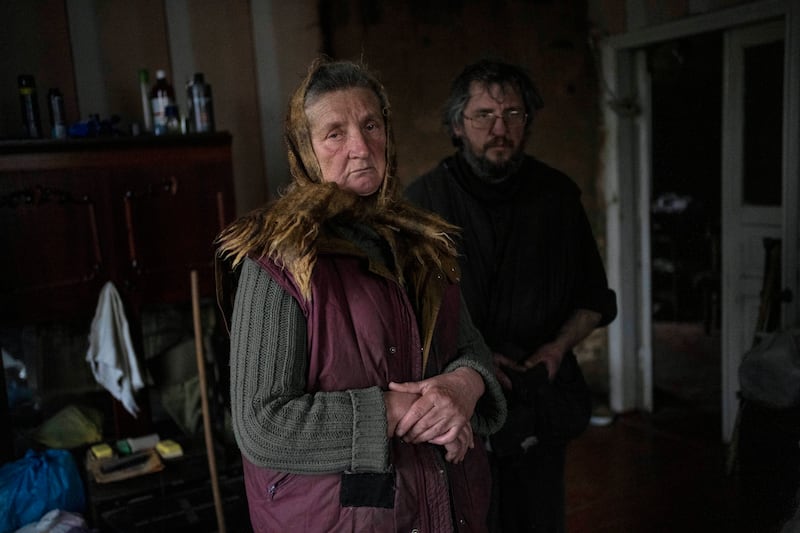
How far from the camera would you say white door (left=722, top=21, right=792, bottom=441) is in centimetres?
323

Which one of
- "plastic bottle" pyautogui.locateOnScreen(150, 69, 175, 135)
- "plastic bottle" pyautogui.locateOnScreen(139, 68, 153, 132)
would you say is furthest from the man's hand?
"plastic bottle" pyautogui.locateOnScreen(139, 68, 153, 132)

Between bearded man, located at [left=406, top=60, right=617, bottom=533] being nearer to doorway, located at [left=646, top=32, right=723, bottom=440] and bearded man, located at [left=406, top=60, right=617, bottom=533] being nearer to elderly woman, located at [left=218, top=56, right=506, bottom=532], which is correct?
elderly woman, located at [left=218, top=56, right=506, bottom=532]

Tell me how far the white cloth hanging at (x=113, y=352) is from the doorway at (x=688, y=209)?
3.72 meters

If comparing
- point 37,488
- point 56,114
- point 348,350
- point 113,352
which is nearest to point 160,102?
point 56,114

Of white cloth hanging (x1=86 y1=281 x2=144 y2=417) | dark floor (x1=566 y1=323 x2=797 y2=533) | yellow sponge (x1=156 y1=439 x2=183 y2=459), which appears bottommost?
dark floor (x1=566 y1=323 x2=797 y2=533)

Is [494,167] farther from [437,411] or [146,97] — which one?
[146,97]

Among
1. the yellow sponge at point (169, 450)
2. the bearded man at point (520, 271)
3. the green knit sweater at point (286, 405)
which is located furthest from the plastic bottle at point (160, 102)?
the green knit sweater at point (286, 405)

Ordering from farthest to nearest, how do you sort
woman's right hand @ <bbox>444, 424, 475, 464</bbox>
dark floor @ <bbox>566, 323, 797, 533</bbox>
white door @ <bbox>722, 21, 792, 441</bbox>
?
white door @ <bbox>722, 21, 792, 441</bbox>, dark floor @ <bbox>566, 323, 797, 533</bbox>, woman's right hand @ <bbox>444, 424, 475, 464</bbox>

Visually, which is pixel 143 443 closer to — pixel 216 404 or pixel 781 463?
pixel 216 404

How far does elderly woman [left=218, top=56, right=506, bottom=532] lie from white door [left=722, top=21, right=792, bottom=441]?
2.41 meters

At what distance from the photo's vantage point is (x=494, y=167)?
6.36ft

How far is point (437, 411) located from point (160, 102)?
226cm

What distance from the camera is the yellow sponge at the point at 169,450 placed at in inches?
107

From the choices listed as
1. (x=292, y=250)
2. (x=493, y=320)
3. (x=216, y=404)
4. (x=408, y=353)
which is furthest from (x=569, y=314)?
(x=216, y=404)
